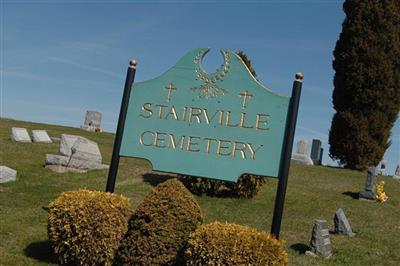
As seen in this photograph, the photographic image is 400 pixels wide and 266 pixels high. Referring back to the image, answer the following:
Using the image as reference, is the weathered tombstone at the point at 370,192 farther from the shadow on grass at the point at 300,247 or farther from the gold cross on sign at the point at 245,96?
the gold cross on sign at the point at 245,96

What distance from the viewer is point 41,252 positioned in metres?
8.59

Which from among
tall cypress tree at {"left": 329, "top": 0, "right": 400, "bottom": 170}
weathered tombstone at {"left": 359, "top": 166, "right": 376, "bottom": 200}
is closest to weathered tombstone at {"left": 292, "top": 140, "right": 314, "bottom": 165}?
tall cypress tree at {"left": 329, "top": 0, "right": 400, "bottom": 170}

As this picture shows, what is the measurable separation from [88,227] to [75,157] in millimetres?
10165

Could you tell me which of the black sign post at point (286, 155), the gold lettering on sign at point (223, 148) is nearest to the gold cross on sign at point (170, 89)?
the gold lettering on sign at point (223, 148)

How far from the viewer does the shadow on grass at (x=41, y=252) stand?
26.9 feet

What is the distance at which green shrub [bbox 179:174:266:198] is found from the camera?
Result: 15070 mm

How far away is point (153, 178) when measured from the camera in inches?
655

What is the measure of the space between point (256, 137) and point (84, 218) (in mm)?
2811

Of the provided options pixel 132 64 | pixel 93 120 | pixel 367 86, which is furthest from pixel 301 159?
pixel 132 64

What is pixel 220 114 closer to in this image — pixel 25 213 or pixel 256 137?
pixel 256 137

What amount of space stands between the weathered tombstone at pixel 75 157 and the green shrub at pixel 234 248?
11.2 meters

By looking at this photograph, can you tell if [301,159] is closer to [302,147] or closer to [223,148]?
[302,147]

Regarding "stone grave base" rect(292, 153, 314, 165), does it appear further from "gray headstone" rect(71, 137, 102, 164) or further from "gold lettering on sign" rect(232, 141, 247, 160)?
"gold lettering on sign" rect(232, 141, 247, 160)

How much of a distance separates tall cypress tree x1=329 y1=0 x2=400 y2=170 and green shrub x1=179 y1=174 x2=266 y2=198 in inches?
538
